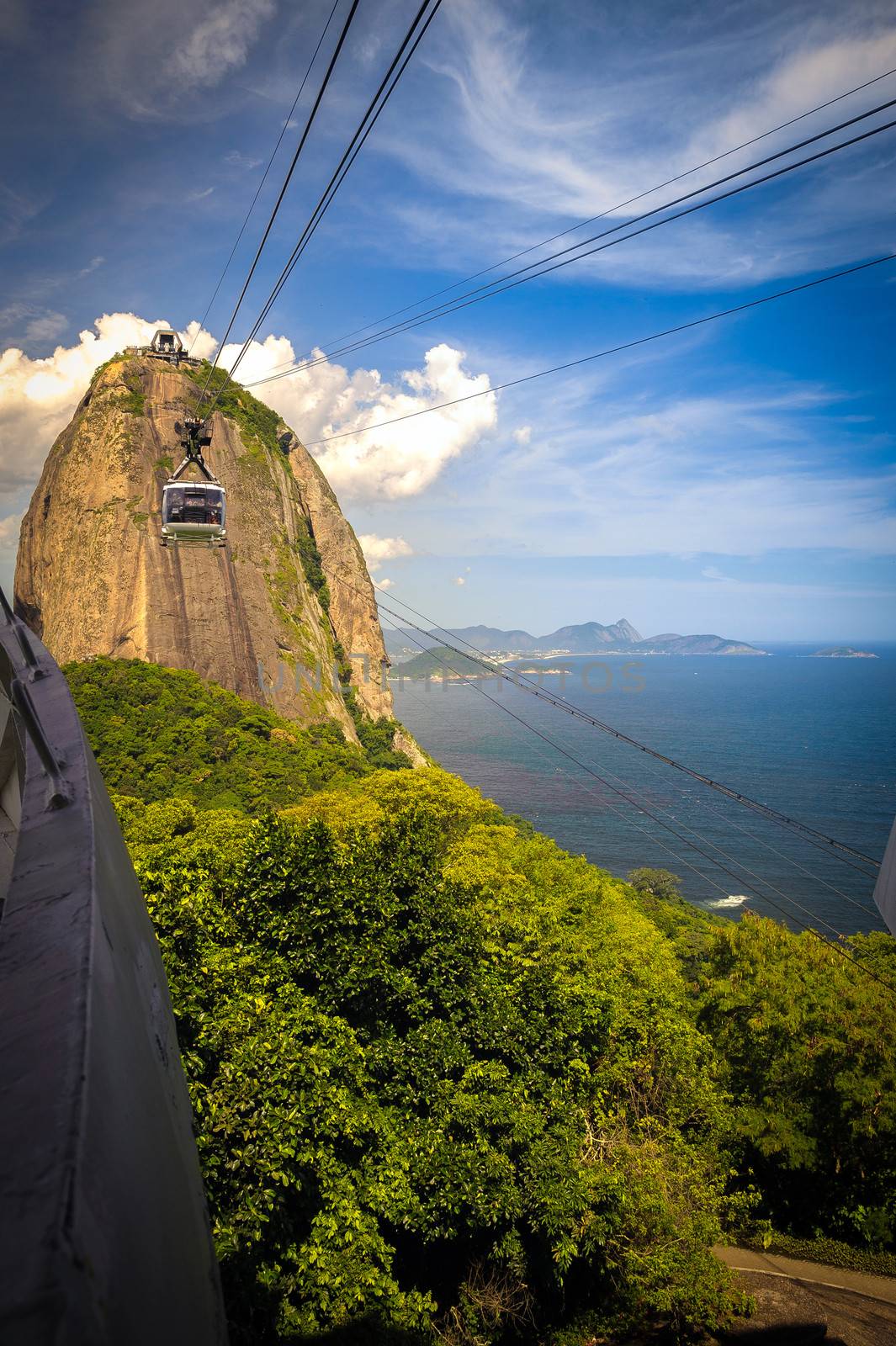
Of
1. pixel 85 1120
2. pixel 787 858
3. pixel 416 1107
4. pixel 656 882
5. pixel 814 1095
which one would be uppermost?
pixel 85 1120

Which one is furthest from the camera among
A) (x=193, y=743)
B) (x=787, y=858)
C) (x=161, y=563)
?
(x=787, y=858)

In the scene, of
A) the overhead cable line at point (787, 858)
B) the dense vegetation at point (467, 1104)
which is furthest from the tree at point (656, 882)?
the dense vegetation at point (467, 1104)

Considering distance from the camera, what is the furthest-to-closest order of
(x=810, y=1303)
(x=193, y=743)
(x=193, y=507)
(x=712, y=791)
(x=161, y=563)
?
(x=712, y=791)
(x=161, y=563)
(x=193, y=743)
(x=193, y=507)
(x=810, y=1303)

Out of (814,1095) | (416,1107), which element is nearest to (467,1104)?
(416,1107)

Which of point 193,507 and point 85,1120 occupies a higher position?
point 193,507

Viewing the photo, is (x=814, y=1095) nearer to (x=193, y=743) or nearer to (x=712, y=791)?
(x=193, y=743)

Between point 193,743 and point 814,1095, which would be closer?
point 814,1095

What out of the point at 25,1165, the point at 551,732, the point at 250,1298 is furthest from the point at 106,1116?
the point at 551,732
